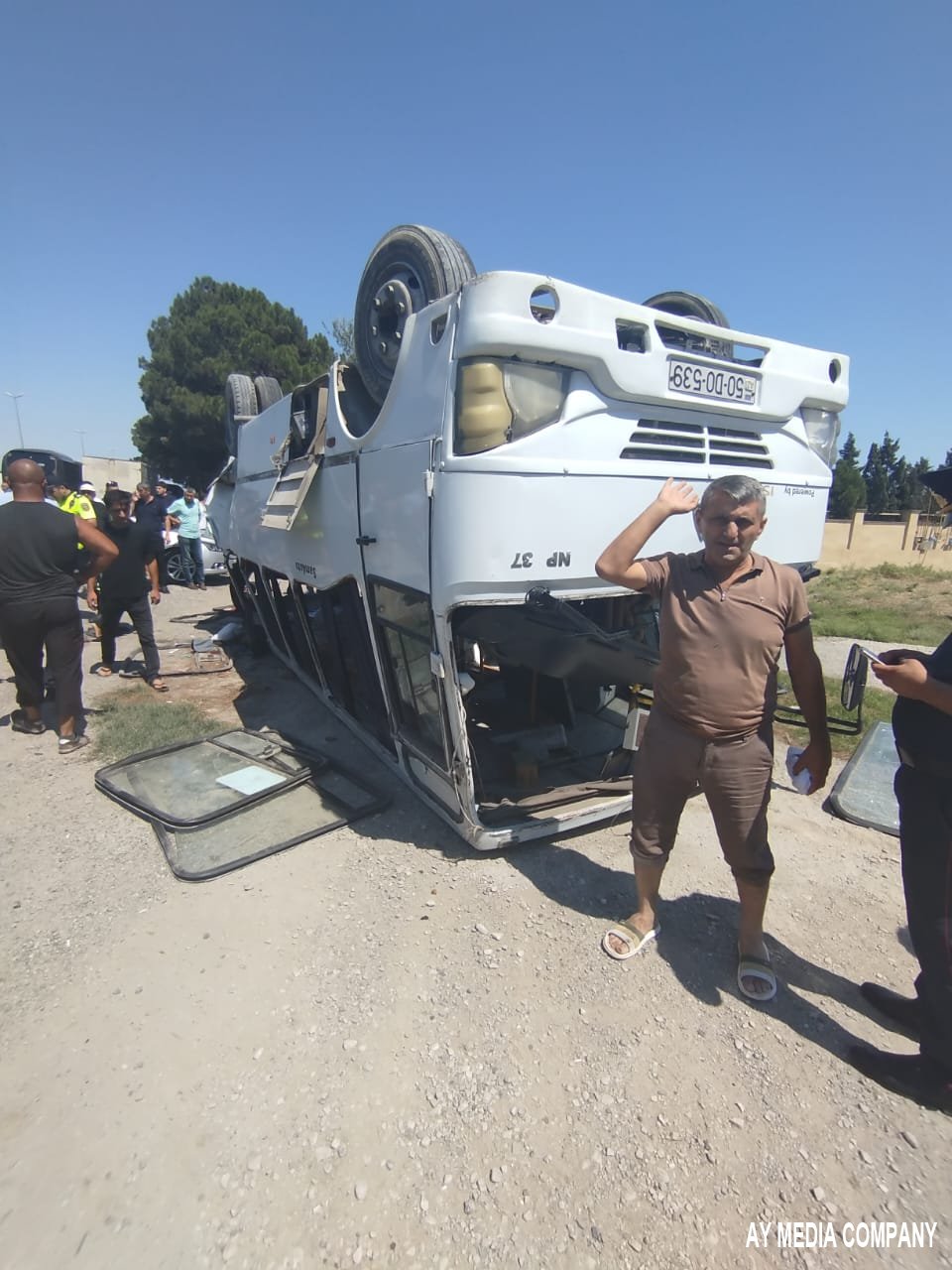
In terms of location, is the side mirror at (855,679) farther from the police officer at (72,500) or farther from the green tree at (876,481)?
the green tree at (876,481)

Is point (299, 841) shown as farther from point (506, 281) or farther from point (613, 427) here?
point (506, 281)

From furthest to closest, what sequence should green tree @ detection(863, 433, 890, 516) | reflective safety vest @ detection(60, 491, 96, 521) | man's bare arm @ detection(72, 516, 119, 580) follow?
1. green tree @ detection(863, 433, 890, 516)
2. reflective safety vest @ detection(60, 491, 96, 521)
3. man's bare arm @ detection(72, 516, 119, 580)

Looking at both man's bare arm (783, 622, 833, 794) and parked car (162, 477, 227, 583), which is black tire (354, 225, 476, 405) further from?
parked car (162, 477, 227, 583)

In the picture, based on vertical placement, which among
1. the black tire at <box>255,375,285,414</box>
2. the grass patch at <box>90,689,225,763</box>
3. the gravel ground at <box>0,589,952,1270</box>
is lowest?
the gravel ground at <box>0,589,952,1270</box>

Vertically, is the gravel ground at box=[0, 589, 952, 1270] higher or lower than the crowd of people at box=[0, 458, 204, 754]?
lower

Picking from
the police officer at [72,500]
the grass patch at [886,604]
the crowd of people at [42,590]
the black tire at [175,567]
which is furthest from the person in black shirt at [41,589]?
the black tire at [175,567]

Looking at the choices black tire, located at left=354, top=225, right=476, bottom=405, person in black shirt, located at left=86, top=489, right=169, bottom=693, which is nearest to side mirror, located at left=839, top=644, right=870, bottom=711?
black tire, located at left=354, top=225, right=476, bottom=405

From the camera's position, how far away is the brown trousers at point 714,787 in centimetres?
229

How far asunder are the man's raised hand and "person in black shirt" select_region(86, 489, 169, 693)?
5410mm

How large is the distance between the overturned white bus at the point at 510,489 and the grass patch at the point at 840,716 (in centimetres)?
147

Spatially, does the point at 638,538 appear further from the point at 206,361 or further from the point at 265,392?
the point at 206,361

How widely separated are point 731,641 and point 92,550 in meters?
4.69

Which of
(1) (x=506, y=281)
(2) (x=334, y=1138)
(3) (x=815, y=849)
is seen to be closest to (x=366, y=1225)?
(2) (x=334, y=1138)

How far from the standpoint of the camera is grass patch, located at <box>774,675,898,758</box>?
4.76 metres
